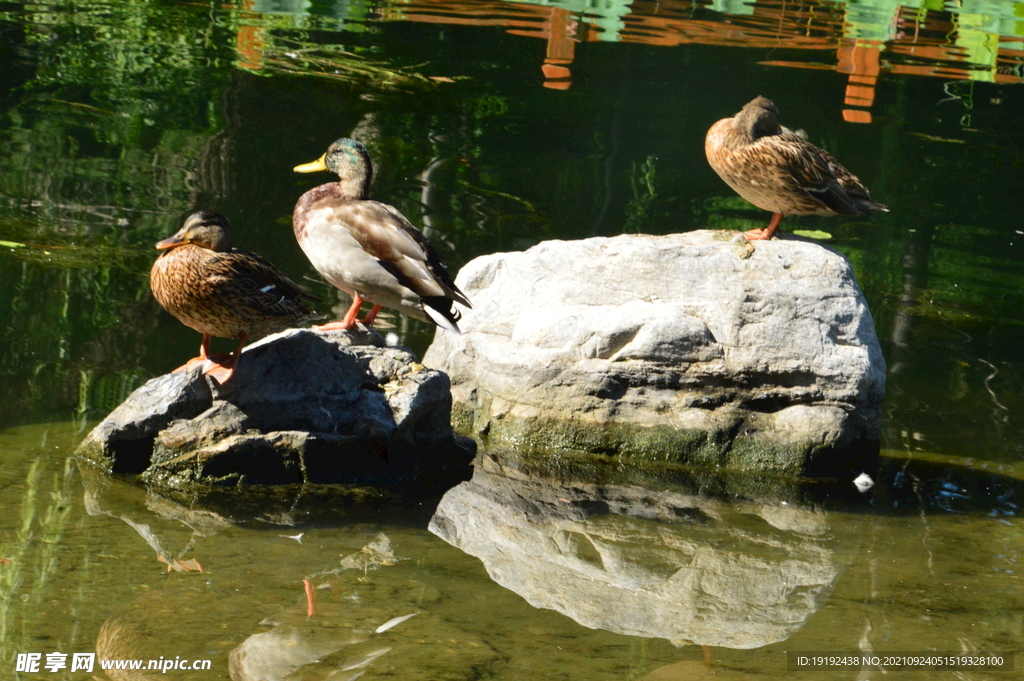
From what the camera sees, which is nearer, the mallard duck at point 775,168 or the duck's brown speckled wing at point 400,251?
the duck's brown speckled wing at point 400,251

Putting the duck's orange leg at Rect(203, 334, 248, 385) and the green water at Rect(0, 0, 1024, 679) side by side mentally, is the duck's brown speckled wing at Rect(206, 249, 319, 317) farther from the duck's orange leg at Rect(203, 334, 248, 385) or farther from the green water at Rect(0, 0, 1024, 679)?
the green water at Rect(0, 0, 1024, 679)

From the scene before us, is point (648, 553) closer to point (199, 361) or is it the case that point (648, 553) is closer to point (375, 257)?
point (375, 257)

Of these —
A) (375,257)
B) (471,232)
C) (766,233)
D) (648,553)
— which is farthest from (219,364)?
(471,232)

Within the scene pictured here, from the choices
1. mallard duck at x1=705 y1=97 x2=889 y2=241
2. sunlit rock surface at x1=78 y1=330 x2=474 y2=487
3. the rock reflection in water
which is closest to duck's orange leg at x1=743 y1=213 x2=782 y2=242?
mallard duck at x1=705 y1=97 x2=889 y2=241

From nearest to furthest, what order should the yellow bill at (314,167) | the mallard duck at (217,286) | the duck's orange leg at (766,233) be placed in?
1. the mallard duck at (217,286)
2. the yellow bill at (314,167)
3. the duck's orange leg at (766,233)

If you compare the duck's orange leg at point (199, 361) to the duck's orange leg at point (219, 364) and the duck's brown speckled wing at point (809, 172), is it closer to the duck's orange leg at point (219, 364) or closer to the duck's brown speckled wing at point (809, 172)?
the duck's orange leg at point (219, 364)

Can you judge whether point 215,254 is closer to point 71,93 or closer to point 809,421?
point 809,421

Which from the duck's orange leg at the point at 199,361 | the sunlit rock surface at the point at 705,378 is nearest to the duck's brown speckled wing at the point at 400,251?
the sunlit rock surface at the point at 705,378

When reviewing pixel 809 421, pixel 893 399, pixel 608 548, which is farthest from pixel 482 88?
pixel 608 548

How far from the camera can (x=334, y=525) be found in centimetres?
439

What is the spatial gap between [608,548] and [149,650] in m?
1.88

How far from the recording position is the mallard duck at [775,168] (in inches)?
239

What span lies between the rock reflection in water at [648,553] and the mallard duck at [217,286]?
3.62ft

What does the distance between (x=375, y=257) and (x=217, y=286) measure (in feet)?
2.59
